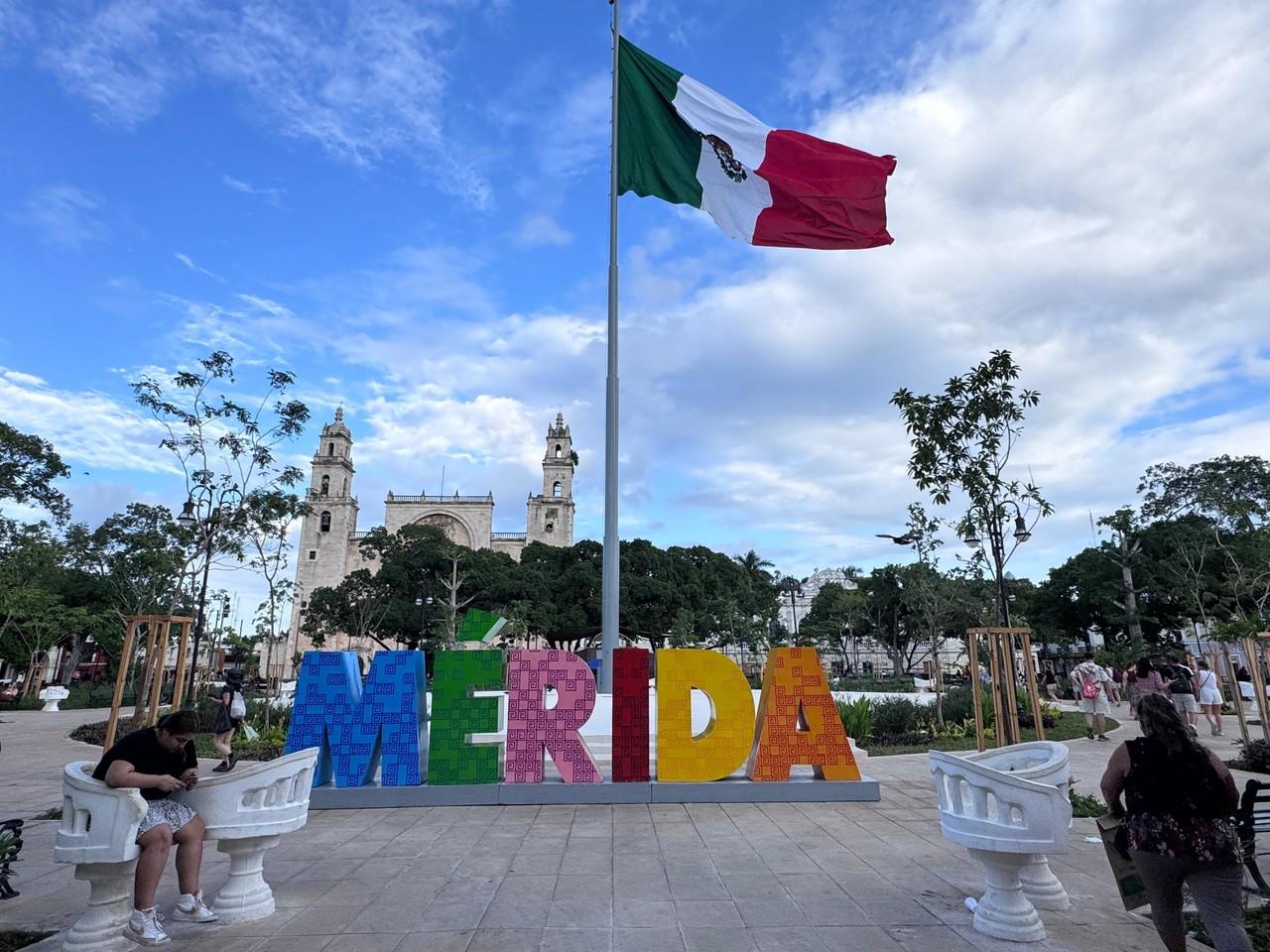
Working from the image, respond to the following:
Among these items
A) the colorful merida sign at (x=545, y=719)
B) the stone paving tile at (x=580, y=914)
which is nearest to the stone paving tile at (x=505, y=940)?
the stone paving tile at (x=580, y=914)

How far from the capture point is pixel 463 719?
8.76 meters

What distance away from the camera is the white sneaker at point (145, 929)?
4.60 meters

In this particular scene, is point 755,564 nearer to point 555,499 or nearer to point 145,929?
point 555,499

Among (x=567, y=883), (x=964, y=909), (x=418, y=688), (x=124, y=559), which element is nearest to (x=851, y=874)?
(x=964, y=909)

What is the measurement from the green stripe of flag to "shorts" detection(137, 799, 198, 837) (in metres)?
10.9

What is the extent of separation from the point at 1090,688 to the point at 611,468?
12.1m

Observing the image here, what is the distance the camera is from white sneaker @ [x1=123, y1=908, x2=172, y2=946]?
15.1 ft

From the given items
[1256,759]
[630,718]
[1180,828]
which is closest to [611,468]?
[630,718]

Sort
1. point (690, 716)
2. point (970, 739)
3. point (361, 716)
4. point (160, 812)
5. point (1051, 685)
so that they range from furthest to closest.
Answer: point (1051, 685) < point (970, 739) < point (690, 716) < point (361, 716) < point (160, 812)

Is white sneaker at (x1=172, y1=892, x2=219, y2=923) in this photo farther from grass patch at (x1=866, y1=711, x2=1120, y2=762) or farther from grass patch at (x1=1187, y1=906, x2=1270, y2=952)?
grass patch at (x1=866, y1=711, x2=1120, y2=762)

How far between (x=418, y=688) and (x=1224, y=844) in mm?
7598

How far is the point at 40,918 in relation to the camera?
5258 millimetres

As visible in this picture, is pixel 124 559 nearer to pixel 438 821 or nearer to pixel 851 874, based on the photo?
pixel 438 821

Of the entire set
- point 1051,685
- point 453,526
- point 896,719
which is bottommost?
point 896,719
